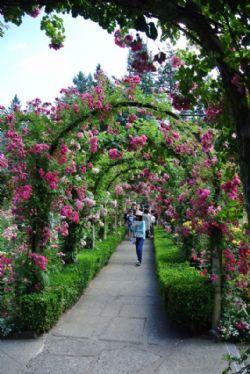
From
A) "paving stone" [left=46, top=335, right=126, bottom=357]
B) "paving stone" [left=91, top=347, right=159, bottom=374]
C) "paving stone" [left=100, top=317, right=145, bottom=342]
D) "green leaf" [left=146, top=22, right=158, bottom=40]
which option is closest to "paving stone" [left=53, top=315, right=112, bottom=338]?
"paving stone" [left=100, top=317, right=145, bottom=342]

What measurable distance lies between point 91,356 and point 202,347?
4.47 feet

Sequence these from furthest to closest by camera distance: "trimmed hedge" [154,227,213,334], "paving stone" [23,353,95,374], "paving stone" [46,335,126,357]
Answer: "trimmed hedge" [154,227,213,334] < "paving stone" [46,335,126,357] < "paving stone" [23,353,95,374]

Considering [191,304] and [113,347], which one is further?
[191,304]

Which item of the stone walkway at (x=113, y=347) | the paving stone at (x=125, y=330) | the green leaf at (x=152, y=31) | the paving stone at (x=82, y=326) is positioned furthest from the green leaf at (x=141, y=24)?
the paving stone at (x=82, y=326)

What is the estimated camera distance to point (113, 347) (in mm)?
5297

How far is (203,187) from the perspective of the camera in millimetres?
5855

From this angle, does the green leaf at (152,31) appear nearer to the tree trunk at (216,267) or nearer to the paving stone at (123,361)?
the paving stone at (123,361)

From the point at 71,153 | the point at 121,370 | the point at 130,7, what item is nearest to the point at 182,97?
the point at 130,7

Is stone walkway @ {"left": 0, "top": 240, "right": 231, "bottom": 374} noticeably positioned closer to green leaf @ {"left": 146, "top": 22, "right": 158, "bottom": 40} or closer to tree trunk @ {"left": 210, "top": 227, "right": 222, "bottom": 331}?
tree trunk @ {"left": 210, "top": 227, "right": 222, "bottom": 331}

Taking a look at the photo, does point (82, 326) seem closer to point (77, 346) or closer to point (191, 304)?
point (77, 346)

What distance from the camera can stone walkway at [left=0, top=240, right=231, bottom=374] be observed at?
4.59 meters

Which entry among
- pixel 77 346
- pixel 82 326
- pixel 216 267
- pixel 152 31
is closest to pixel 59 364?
pixel 77 346

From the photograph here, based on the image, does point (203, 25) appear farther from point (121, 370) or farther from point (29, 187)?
point (29, 187)

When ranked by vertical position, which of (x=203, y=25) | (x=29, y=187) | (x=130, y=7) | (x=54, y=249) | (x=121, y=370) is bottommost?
(x=121, y=370)
